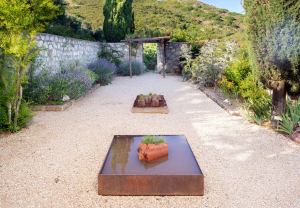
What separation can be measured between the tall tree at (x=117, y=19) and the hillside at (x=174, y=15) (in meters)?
12.3

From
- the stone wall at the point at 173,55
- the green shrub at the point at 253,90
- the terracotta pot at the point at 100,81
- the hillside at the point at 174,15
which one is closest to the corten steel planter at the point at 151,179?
the green shrub at the point at 253,90

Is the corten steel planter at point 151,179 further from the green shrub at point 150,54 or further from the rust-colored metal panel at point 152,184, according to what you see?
the green shrub at point 150,54

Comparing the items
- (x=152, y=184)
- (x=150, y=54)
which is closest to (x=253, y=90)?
(x=152, y=184)

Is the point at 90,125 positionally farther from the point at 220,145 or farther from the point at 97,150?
the point at 220,145

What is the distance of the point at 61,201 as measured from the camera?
2.04m

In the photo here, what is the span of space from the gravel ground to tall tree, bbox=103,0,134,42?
940 centimetres

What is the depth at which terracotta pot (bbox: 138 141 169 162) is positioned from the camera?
236 cm

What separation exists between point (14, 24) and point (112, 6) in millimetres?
11203

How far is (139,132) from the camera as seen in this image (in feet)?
12.7

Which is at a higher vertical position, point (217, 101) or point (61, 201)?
point (217, 101)

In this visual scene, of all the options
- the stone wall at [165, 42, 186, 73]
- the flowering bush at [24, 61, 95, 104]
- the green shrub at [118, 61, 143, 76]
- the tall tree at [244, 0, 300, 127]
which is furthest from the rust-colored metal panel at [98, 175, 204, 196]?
the stone wall at [165, 42, 186, 73]

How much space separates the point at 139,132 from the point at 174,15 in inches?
1208

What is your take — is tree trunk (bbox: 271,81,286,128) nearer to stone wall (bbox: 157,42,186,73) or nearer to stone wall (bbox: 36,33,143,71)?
stone wall (bbox: 36,33,143,71)

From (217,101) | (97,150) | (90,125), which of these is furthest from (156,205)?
(217,101)
